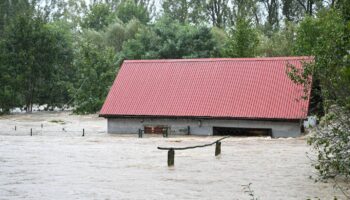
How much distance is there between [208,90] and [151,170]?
1823cm

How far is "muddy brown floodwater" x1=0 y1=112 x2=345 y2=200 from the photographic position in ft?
50.5

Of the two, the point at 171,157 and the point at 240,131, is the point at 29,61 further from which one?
the point at 171,157

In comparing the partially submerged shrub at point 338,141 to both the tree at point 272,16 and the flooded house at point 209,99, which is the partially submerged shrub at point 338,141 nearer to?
the flooded house at point 209,99

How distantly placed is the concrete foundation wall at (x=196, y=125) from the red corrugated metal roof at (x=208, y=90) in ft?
2.01

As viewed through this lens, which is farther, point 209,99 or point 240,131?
point 209,99

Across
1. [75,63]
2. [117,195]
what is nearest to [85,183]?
[117,195]

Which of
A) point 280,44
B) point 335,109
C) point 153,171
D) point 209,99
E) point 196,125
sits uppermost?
point 280,44

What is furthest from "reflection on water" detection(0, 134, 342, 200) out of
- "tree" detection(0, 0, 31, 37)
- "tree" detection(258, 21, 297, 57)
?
"tree" detection(0, 0, 31, 37)

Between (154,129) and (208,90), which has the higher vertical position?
(208,90)

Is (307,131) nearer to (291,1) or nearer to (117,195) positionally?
(117,195)

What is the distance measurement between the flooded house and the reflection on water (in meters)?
3.41

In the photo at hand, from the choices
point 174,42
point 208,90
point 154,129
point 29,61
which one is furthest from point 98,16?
point 154,129

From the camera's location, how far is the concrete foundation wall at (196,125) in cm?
3312

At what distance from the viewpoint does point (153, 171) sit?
771 inches
